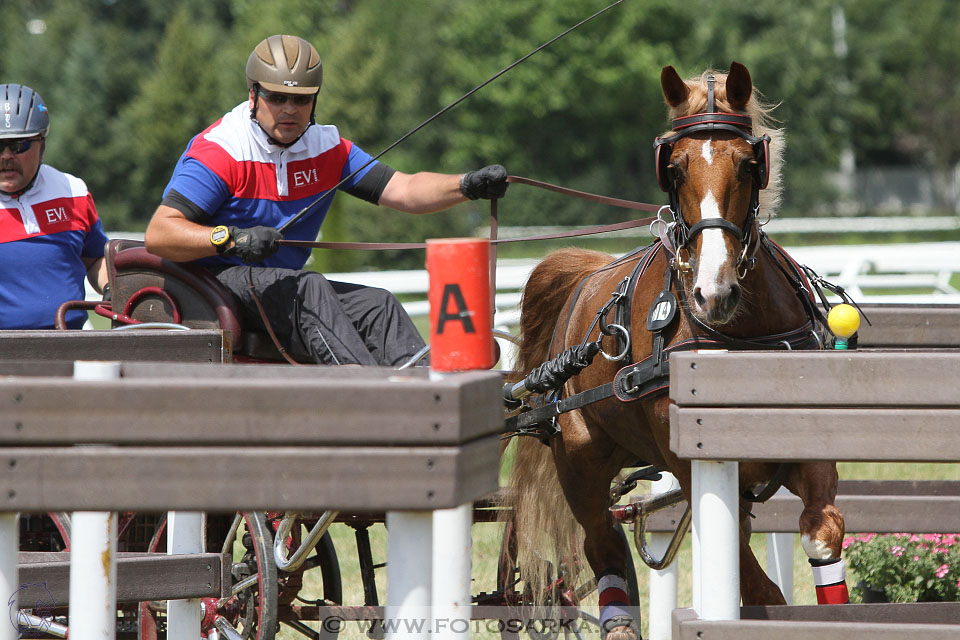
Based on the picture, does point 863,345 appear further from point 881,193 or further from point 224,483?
point 881,193

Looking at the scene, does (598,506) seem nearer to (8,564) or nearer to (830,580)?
(830,580)

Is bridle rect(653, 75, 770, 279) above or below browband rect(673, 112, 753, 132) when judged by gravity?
below

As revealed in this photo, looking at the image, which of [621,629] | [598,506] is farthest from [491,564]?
[621,629]

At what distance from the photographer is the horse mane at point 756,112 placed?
386cm

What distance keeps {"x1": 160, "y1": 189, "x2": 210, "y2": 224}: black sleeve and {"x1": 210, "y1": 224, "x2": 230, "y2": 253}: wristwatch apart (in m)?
0.18

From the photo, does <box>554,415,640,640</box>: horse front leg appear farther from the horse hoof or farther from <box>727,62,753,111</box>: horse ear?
<box>727,62,753,111</box>: horse ear

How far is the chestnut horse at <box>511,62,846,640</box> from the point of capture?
3475 mm

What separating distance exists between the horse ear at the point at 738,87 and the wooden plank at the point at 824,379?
1478mm

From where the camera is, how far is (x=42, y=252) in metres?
5.17

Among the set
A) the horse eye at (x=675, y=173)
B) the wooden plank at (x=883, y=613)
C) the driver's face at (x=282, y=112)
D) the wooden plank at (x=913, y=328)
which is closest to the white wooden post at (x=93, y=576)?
the wooden plank at (x=883, y=613)

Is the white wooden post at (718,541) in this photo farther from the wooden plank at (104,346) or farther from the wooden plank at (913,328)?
the wooden plank at (913,328)

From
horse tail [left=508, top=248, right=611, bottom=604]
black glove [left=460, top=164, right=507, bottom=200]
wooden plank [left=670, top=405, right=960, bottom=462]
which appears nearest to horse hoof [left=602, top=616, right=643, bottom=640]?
horse tail [left=508, top=248, right=611, bottom=604]

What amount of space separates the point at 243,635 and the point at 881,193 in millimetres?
51748

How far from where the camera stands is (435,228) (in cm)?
2644
